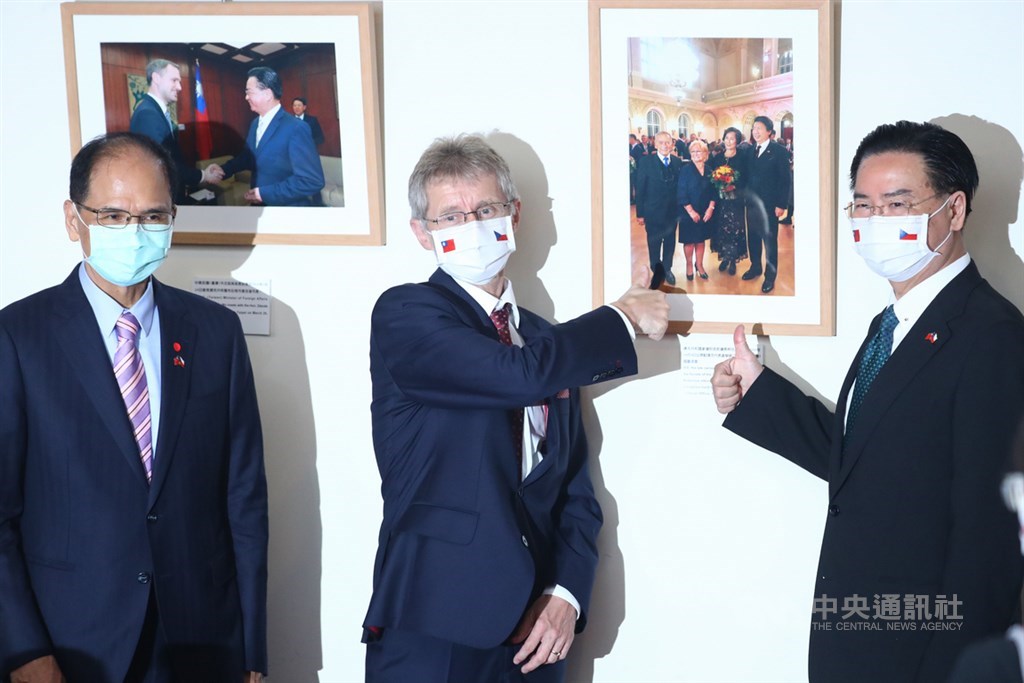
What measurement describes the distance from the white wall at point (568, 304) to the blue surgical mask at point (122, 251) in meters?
0.72

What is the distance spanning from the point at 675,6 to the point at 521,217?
75 centimetres

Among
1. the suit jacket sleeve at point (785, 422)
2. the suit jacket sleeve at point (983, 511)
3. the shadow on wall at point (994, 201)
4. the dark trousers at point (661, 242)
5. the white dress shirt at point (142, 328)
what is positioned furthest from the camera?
the dark trousers at point (661, 242)

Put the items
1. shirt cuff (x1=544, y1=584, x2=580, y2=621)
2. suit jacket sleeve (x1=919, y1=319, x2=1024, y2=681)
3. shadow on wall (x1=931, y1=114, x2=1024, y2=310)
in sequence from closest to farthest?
suit jacket sleeve (x1=919, y1=319, x2=1024, y2=681) < shirt cuff (x1=544, y1=584, x2=580, y2=621) < shadow on wall (x1=931, y1=114, x2=1024, y2=310)

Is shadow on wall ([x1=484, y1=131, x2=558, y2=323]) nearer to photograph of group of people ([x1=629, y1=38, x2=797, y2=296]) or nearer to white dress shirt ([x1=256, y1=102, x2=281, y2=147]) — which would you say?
photograph of group of people ([x1=629, y1=38, x2=797, y2=296])

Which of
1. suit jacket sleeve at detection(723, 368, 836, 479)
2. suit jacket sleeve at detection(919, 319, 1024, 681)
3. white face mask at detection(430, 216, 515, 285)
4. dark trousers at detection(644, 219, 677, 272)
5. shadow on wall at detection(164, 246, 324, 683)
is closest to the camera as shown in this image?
suit jacket sleeve at detection(919, 319, 1024, 681)

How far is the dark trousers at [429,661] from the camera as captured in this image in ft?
8.04

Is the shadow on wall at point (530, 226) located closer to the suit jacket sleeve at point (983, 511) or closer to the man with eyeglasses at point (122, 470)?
the man with eyeglasses at point (122, 470)

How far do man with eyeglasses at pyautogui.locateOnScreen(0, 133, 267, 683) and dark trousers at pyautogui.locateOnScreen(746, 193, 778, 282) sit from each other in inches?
59.6

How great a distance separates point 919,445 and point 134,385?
1838 millimetres

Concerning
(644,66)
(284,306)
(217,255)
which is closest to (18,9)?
(217,255)

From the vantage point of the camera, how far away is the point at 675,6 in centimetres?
290

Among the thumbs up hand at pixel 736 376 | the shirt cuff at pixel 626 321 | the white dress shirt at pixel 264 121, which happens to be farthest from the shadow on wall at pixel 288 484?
the thumbs up hand at pixel 736 376

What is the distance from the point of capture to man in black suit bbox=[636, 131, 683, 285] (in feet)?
9.70

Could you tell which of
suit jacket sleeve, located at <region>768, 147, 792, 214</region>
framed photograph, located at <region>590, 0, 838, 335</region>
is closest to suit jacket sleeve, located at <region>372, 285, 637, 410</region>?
framed photograph, located at <region>590, 0, 838, 335</region>
